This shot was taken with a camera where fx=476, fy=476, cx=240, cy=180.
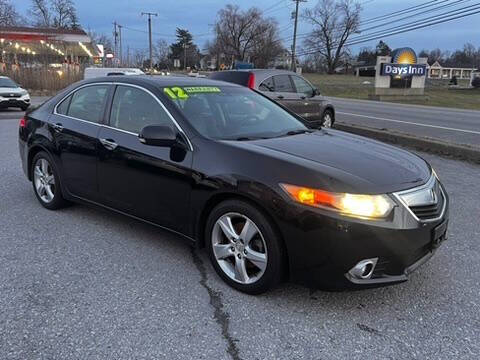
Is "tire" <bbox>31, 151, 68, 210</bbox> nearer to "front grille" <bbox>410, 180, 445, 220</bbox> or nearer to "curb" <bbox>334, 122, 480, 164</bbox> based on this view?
"front grille" <bbox>410, 180, 445, 220</bbox>

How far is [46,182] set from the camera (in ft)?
17.7

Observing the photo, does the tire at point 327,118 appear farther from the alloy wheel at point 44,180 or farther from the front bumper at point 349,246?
the front bumper at point 349,246

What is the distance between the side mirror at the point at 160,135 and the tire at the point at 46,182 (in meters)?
1.81

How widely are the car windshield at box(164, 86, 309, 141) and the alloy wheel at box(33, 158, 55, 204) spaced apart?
195 centimetres

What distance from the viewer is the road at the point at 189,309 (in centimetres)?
282

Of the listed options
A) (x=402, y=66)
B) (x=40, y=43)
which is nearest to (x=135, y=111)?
(x=402, y=66)

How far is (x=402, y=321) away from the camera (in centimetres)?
315

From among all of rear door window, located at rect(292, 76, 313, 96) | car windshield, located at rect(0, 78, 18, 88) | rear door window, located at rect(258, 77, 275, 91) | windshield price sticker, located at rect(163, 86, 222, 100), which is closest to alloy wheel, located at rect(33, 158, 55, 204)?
windshield price sticker, located at rect(163, 86, 222, 100)

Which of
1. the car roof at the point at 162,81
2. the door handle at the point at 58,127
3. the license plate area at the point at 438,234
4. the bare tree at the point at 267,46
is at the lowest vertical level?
the license plate area at the point at 438,234

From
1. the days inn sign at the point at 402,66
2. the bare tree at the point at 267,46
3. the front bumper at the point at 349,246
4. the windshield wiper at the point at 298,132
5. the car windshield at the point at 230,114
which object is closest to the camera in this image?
the front bumper at the point at 349,246

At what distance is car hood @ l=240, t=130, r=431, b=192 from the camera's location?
129 inches

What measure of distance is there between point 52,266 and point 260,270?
1.76 meters

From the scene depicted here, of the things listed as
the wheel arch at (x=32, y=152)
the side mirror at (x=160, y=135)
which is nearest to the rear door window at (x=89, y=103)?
the wheel arch at (x=32, y=152)

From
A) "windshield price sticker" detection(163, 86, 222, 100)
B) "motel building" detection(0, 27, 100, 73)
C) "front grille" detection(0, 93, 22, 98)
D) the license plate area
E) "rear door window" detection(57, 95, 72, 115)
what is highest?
"motel building" detection(0, 27, 100, 73)
